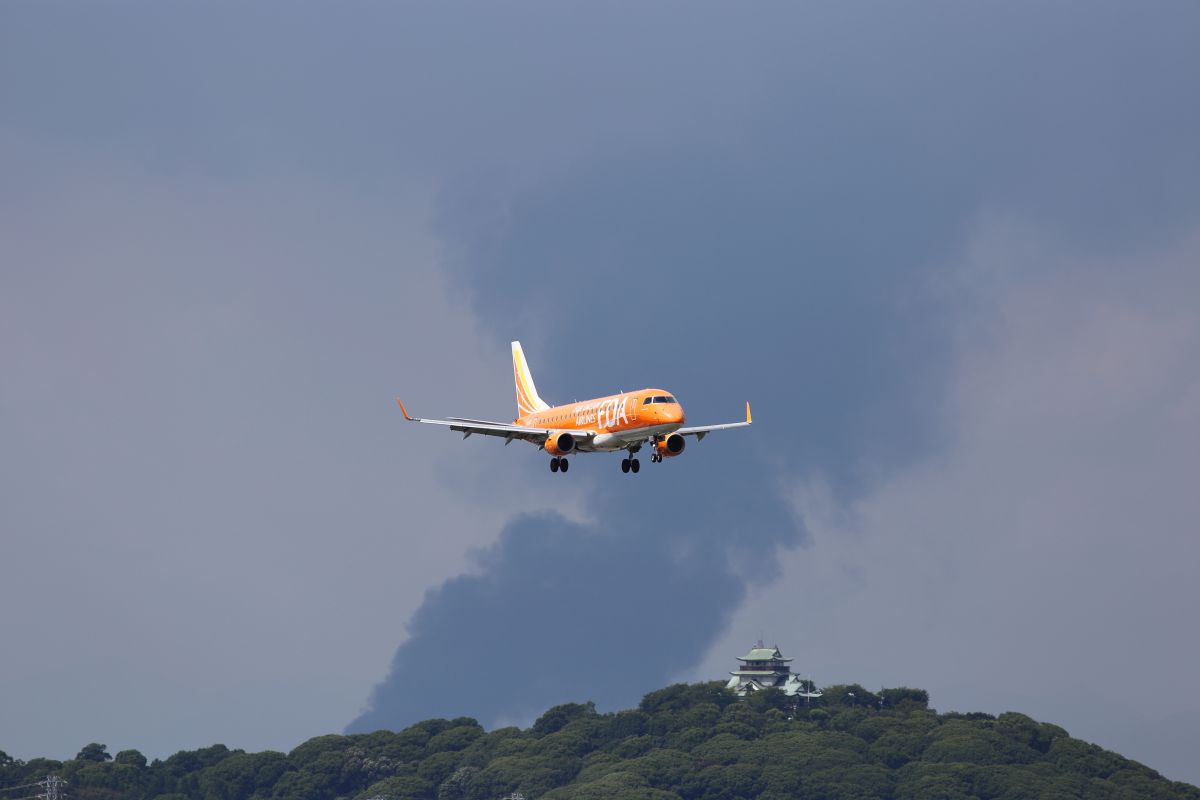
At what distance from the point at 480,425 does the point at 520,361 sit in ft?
107

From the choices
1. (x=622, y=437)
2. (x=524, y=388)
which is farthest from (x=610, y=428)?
(x=524, y=388)

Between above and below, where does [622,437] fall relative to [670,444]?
below

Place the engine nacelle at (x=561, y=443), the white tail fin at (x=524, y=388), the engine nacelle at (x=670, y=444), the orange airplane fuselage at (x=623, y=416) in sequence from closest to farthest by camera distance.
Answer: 1. the orange airplane fuselage at (x=623, y=416)
2. the engine nacelle at (x=670, y=444)
3. the engine nacelle at (x=561, y=443)
4. the white tail fin at (x=524, y=388)

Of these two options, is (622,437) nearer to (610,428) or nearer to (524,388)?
(610,428)

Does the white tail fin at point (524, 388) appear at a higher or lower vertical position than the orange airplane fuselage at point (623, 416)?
higher

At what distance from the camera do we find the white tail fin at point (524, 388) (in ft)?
494

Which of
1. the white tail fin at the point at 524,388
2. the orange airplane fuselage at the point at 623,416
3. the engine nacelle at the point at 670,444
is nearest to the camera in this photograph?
the orange airplane fuselage at the point at 623,416

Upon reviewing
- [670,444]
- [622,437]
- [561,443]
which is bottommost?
[622,437]

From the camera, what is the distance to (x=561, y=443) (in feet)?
407

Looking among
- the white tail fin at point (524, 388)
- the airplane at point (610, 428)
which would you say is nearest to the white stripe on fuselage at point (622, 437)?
the airplane at point (610, 428)

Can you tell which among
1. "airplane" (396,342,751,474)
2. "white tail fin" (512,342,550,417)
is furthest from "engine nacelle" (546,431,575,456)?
"white tail fin" (512,342,550,417)

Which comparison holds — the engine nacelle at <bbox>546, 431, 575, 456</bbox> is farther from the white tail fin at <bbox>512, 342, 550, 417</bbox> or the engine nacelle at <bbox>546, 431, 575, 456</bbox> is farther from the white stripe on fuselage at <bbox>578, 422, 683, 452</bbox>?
the white tail fin at <bbox>512, 342, 550, 417</bbox>

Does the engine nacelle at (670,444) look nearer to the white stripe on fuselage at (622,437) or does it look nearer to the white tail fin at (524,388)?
the white stripe on fuselage at (622,437)

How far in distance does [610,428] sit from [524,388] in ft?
107
